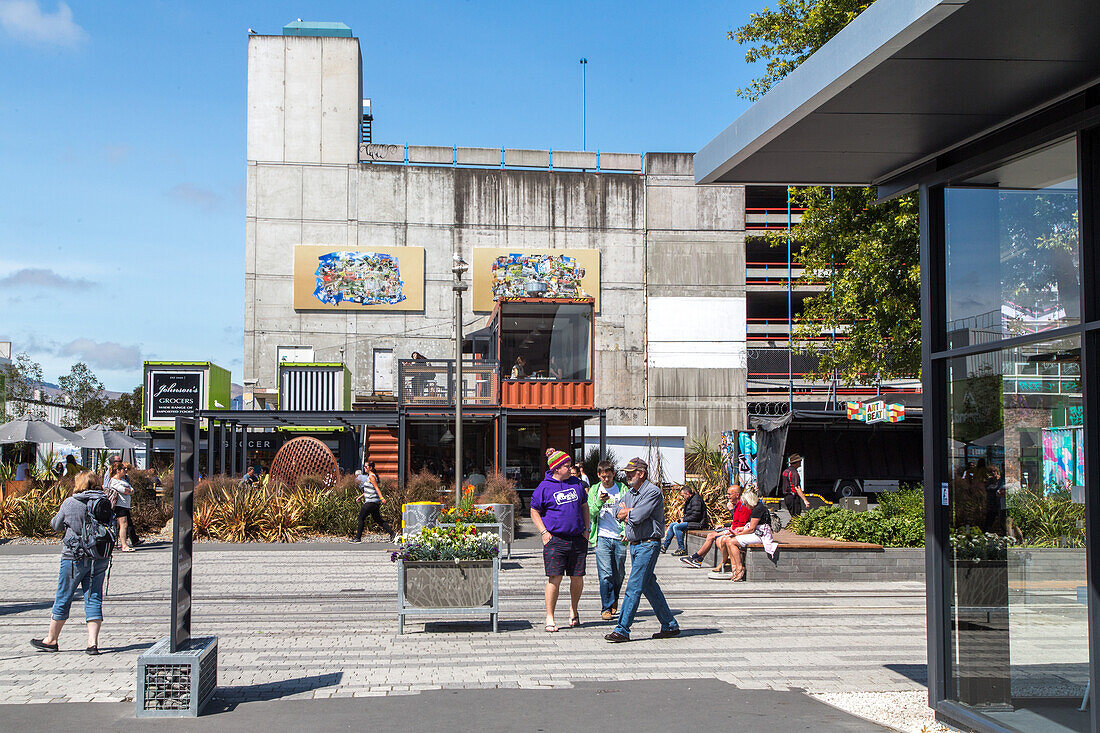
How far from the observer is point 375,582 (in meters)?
14.6

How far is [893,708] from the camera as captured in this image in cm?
707

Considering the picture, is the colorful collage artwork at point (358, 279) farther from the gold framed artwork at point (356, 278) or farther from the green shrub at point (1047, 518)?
the green shrub at point (1047, 518)

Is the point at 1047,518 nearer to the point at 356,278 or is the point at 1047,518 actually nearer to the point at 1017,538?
the point at 1017,538

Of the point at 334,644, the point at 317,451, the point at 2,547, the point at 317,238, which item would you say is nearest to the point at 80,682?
the point at 334,644

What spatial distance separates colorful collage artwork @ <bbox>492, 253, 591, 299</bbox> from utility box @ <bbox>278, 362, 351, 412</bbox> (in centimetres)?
1348

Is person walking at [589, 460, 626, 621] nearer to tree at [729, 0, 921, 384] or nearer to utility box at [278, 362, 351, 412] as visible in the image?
tree at [729, 0, 921, 384]

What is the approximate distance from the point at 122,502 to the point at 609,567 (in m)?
11.2

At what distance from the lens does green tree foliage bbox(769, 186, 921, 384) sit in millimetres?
19062

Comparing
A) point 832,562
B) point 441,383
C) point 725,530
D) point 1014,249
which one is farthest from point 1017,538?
point 441,383

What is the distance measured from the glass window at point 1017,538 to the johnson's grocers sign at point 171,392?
33366 mm

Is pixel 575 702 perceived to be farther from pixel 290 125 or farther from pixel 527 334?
pixel 290 125

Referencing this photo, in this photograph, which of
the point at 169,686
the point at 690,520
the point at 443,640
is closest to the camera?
the point at 169,686

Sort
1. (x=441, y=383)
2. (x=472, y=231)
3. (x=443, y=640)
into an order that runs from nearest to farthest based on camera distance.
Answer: (x=443, y=640)
(x=441, y=383)
(x=472, y=231)

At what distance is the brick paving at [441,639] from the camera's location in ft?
26.2
